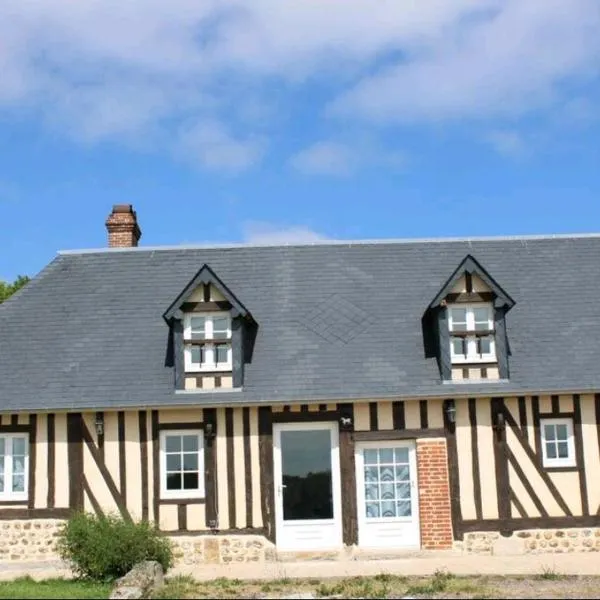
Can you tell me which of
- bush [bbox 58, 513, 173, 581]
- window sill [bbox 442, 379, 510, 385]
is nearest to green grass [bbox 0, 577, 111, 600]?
bush [bbox 58, 513, 173, 581]

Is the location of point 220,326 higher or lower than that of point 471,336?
higher

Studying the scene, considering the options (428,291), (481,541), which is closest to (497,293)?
(428,291)

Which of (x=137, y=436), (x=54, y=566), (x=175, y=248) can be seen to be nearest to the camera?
(x=54, y=566)

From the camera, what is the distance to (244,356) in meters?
14.7

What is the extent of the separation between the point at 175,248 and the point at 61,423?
192 inches

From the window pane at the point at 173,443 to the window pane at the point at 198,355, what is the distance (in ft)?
4.28

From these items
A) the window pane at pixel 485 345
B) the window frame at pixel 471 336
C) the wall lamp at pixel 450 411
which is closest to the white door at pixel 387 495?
the wall lamp at pixel 450 411

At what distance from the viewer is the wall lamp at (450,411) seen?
13922mm

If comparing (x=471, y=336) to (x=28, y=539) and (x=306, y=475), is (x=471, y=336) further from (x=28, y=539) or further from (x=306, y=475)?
(x=28, y=539)

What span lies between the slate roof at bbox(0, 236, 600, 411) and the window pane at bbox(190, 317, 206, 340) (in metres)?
0.86

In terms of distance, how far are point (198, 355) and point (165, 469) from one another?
6.53 feet

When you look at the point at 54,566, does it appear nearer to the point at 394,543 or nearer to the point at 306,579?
the point at 306,579

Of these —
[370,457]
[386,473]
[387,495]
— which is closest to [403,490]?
[387,495]

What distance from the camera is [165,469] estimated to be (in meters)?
14.0
